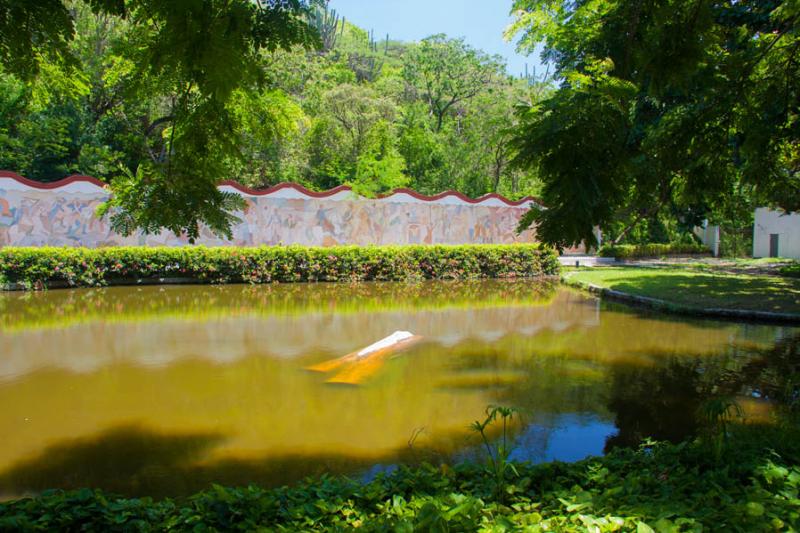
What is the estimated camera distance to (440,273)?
20.0m

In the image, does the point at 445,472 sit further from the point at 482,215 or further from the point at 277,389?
the point at 482,215

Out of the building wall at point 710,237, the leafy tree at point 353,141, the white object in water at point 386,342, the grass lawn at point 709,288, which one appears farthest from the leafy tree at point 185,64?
the building wall at point 710,237

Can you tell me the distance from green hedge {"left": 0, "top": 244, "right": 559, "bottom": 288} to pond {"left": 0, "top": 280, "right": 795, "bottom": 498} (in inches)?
96.3

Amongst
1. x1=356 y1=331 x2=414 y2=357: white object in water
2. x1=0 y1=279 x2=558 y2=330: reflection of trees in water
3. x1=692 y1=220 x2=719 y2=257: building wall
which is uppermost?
x1=692 y1=220 x2=719 y2=257: building wall

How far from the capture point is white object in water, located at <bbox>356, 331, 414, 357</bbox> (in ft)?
27.1

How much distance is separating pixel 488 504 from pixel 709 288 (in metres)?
14.0

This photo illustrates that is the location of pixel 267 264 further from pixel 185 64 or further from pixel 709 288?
pixel 185 64

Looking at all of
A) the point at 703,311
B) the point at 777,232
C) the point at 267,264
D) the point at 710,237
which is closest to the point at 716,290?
the point at 703,311

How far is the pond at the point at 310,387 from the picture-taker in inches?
186

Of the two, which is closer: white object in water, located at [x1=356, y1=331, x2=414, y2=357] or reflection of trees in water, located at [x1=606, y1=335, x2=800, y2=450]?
reflection of trees in water, located at [x1=606, y1=335, x2=800, y2=450]

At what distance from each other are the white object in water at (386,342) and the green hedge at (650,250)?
2059 cm

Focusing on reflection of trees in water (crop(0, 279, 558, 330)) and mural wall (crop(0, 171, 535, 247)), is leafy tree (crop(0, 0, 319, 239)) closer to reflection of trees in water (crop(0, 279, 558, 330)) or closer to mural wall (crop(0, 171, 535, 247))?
reflection of trees in water (crop(0, 279, 558, 330))

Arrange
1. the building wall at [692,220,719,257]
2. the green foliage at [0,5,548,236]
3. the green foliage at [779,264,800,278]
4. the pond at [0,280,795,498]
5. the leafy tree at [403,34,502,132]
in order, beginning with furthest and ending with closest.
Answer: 1. the leafy tree at [403,34,502,132]
2. the building wall at [692,220,719,257]
3. the green foliage at [779,264,800,278]
4. the pond at [0,280,795,498]
5. the green foliage at [0,5,548,236]

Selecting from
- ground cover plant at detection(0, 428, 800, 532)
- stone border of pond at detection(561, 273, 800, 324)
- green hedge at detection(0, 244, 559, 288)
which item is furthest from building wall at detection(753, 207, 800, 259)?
ground cover plant at detection(0, 428, 800, 532)
